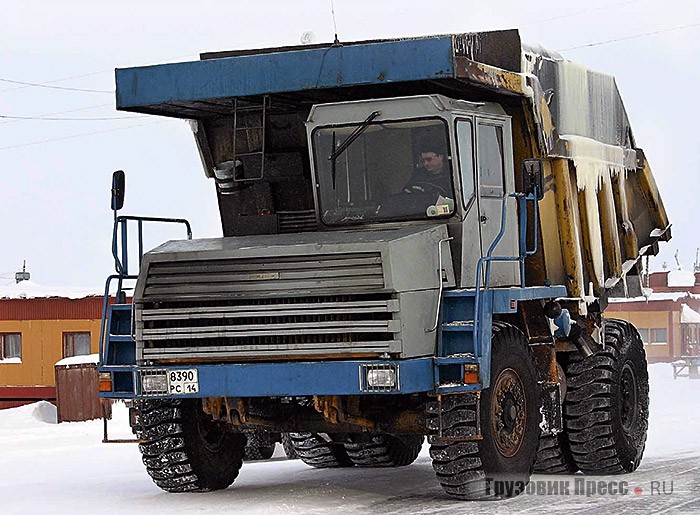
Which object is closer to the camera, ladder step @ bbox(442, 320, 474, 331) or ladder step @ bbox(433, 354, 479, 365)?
ladder step @ bbox(433, 354, 479, 365)

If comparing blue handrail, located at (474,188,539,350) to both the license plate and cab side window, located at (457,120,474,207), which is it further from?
the license plate

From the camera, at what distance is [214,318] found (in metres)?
10.9

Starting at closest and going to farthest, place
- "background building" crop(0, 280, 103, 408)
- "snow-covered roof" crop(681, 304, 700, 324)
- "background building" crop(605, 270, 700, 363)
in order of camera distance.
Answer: "background building" crop(0, 280, 103, 408) < "snow-covered roof" crop(681, 304, 700, 324) < "background building" crop(605, 270, 700, 363)

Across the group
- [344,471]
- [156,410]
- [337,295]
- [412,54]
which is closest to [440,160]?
[412,54]

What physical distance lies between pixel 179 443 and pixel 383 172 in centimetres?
279

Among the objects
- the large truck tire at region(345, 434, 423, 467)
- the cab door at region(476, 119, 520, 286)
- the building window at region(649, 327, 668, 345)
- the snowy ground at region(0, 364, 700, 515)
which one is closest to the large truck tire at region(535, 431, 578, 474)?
the snowy ground at region(0, 364, 700, 515)

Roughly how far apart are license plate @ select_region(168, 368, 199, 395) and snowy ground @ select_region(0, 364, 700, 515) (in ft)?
2.98

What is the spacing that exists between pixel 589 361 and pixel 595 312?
53cm

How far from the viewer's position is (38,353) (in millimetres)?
39938

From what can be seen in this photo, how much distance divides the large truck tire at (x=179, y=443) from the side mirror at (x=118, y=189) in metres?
1.65

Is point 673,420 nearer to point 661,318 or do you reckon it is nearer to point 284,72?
point 284,72

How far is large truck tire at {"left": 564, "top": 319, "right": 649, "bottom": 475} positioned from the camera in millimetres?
13500

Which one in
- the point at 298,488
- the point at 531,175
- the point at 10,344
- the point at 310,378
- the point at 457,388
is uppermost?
the point at 531,175

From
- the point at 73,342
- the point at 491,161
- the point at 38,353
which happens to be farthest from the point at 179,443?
the point at 38,353
